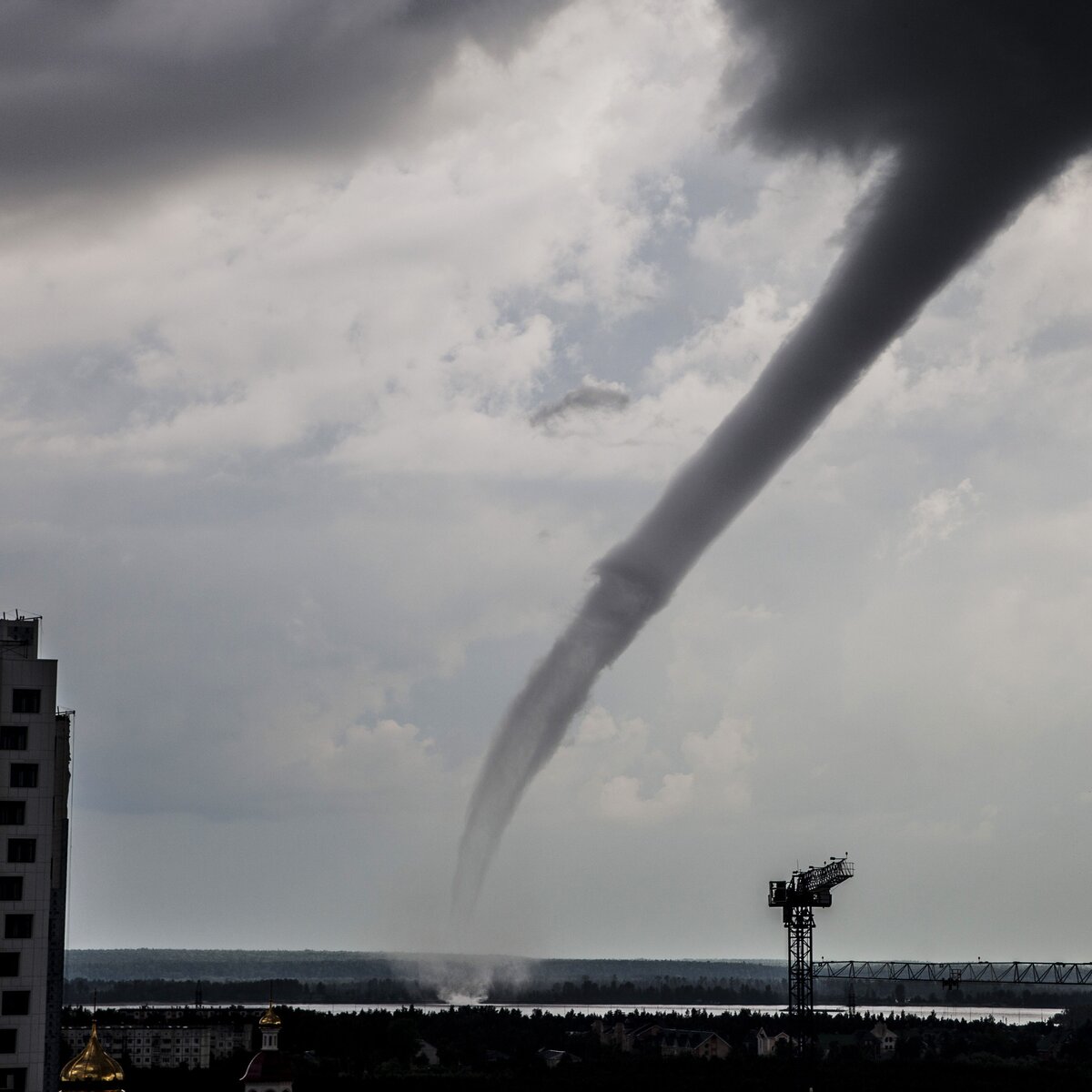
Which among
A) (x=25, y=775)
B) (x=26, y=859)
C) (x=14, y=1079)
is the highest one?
(x=25, y=775)

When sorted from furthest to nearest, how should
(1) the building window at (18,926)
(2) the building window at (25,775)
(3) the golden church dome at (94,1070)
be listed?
1. (3) the golden church dome at (94,1070)
2. (2) the building window at (25,775)
3. (1) the building window at (18,926)

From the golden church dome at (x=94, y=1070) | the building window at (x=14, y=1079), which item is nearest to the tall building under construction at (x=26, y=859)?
the building window at (x=14, y=1079)

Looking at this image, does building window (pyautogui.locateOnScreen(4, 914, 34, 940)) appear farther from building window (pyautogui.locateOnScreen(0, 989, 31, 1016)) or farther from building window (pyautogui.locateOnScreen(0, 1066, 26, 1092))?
building window (pyautogui.locateOnScreen(0, 1066, 26, 1092))

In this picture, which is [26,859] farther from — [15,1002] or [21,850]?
[15,1002]

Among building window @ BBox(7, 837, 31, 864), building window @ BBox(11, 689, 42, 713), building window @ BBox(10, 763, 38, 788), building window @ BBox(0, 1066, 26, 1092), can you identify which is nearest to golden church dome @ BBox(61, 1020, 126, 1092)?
building window @ BBox(0, 1066, 26, 1092)

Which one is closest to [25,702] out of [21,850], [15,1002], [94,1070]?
[21,850]

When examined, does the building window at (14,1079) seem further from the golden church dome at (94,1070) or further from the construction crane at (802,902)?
the construction crane at (802,902)

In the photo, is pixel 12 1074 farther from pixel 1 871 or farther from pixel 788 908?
pixel 788 908
